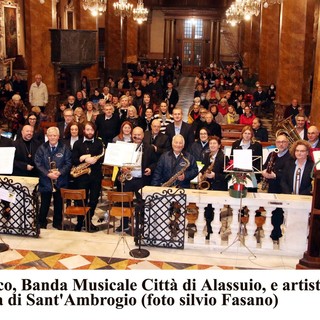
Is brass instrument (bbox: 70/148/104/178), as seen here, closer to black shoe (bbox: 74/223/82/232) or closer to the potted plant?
black shoe (bbox: 74/223/82/232)

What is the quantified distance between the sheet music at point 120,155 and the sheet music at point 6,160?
1349 millimetres

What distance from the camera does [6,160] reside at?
6988mm

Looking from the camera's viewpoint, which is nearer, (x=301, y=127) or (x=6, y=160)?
(x=6, y=160)

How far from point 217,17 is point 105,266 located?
3850cm

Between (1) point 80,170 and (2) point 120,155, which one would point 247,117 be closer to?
(1) point 80,170

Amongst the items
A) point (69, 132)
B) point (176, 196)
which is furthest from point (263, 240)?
point (69, 132)

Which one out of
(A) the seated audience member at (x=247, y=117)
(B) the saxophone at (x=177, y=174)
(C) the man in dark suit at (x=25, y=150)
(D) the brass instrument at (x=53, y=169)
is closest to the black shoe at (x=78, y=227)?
(D) the brass instrument at (x=53, y=169)

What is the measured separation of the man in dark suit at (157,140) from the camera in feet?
30.0

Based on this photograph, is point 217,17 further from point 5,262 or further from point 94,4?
point 5,262

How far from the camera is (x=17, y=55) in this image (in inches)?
1141

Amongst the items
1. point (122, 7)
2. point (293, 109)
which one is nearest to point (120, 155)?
point (293, 109)

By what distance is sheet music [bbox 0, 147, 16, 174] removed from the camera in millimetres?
6957

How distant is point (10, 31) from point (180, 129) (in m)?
21.3

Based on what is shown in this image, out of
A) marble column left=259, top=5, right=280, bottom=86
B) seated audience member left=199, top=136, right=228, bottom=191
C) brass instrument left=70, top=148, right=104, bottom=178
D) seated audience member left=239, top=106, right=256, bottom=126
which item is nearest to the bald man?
seated audience member left=199, top=136, right=228, bottom=191
